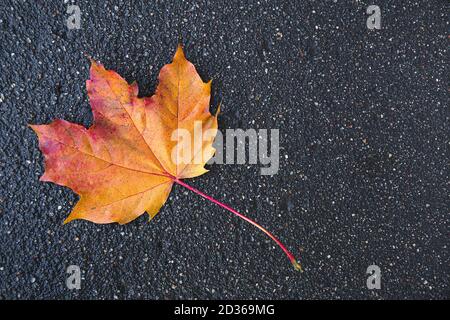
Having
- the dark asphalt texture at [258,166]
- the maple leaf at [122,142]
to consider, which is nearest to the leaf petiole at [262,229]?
the dark asphalt texture at [258,166]

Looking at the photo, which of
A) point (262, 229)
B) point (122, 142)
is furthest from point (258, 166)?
point (122, 142)

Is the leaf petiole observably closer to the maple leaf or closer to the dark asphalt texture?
the dark asphalt texture

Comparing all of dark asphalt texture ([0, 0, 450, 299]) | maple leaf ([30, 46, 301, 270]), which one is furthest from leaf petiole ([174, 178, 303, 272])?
maple leaf ([30, 46, 301, 270])

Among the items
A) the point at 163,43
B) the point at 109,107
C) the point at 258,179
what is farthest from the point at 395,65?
the point at 109,107

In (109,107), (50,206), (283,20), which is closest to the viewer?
(109,107)
